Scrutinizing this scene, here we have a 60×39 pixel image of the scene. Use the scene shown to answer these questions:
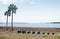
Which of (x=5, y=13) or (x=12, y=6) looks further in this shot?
(x=5, y=13)

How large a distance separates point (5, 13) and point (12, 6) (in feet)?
54.4

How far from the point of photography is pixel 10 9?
7912 cm

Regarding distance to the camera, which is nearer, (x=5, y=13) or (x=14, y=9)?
(x=14, y=9)

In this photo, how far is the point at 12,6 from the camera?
258ft

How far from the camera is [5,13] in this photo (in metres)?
94.1

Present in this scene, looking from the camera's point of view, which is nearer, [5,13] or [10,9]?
[10,9]

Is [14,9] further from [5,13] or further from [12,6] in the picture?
[5,13]

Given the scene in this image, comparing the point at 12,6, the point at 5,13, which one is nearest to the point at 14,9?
the point at 12,6

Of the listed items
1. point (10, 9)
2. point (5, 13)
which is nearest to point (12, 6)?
point (10, 9)

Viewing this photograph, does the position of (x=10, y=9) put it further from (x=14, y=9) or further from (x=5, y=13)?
(x=5, y=13)

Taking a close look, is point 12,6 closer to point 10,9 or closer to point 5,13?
point 10,9

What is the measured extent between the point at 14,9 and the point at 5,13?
1735cm

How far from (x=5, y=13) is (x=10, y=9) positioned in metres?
15.7
